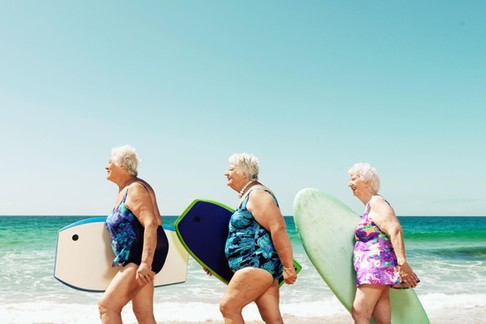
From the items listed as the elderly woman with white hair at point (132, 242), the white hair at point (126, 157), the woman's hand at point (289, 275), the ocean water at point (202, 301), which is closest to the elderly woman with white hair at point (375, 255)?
the woman's hand at point (289, 275)

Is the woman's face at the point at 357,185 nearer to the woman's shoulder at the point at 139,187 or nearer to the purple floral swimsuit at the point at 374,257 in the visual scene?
the purple floral swimsuit at the point at 374,257

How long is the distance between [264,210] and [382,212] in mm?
831

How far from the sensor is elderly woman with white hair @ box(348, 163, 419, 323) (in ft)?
9.78

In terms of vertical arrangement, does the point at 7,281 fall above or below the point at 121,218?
below

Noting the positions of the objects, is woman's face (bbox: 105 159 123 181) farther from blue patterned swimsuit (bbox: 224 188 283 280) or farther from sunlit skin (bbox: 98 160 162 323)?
blue patterned swimsuit (bbox: 224 188 283 280)

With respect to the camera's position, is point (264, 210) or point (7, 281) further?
point (7, 281)

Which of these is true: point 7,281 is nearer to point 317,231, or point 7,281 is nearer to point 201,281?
point 201,281

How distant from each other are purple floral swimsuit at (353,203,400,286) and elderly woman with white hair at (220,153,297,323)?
590mm

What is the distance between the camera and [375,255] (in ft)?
10.1

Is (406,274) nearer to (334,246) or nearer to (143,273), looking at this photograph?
(334,246)

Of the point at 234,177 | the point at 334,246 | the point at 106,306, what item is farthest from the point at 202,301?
the point at 234,177

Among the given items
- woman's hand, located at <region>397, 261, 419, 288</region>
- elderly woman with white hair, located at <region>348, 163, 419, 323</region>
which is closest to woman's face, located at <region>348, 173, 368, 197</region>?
elderly woman with white hair, located at <region>348, 163, 419, 323</region>

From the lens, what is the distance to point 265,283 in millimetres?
2762

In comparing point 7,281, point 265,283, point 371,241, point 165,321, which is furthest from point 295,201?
point 7,281
